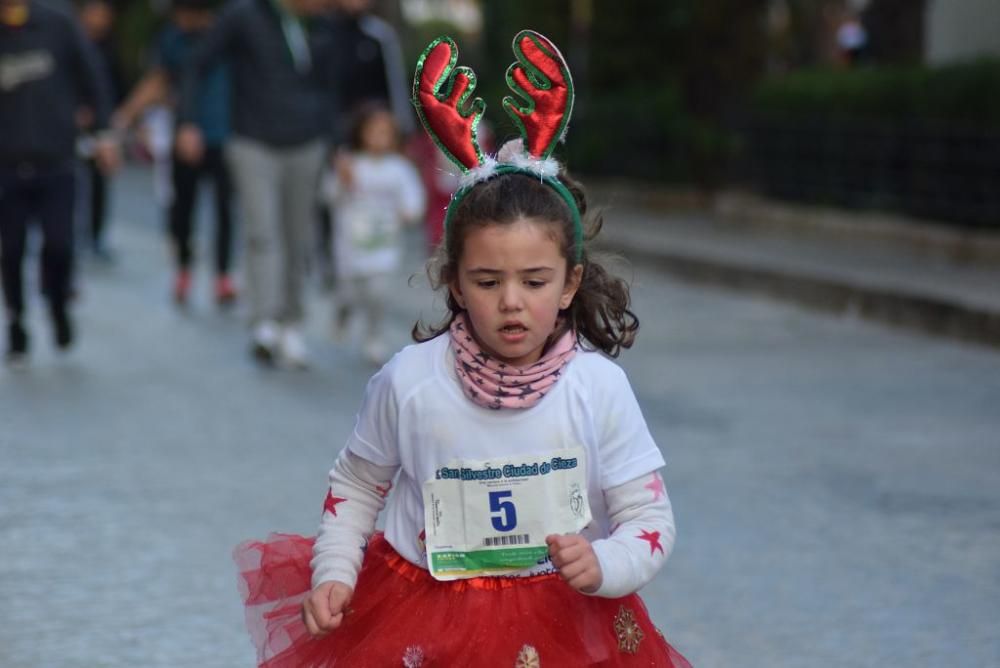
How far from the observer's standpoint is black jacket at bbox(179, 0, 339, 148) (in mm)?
9852

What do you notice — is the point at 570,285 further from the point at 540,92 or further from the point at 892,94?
the point at 892,94

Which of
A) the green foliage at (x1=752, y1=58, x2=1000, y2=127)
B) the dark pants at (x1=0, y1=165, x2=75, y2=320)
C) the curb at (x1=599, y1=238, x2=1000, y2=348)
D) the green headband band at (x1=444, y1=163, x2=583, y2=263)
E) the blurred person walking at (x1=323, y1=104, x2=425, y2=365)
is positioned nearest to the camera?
the green headband band at (x1=444, y1=163, x2=583, y2=263)

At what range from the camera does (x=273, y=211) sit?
32.6ft

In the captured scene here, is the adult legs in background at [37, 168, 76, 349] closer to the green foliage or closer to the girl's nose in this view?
the girl's nose

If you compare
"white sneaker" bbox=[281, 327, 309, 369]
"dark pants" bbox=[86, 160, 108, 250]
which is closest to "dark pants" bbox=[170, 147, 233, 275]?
"dark pants" bbox=[86, 160, 108, 250]

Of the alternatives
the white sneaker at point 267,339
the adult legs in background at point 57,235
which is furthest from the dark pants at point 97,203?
the white sneaker at point 267,339

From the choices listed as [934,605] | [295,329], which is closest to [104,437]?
[295,329]

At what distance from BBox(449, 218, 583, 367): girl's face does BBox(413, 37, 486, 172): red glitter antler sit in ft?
0.58

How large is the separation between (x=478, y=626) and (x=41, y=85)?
709 centimetres

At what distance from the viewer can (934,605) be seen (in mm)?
5285

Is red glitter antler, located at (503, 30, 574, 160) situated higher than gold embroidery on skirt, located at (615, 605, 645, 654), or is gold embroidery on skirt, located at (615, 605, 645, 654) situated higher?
red glitter antler, located at (503, 30, 574, 160)

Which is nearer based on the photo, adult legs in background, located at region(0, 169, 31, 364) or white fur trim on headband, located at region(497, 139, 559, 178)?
white fur trim on headband, located at region(497, 139, 559, 178)

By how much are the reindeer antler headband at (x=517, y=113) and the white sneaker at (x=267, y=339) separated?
6587 millimetres

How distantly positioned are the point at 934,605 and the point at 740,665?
829 mm
